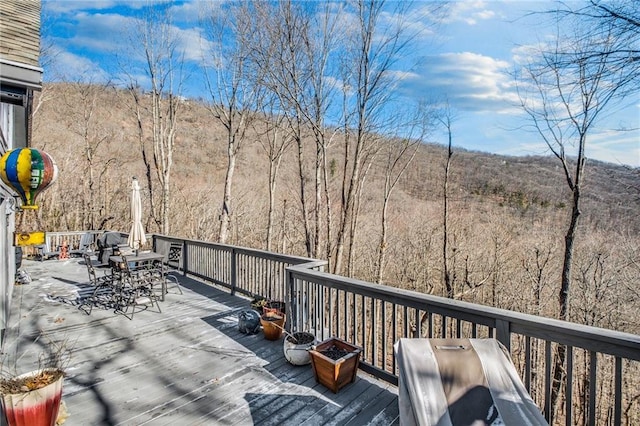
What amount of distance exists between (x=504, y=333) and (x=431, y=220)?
16.8 m

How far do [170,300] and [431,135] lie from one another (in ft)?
40.9

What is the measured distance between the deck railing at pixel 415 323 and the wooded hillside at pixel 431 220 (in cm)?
272

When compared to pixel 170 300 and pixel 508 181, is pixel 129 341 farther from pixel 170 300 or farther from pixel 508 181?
pixel 508 181

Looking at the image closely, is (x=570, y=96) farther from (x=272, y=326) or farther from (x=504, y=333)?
(x=272, y=326)

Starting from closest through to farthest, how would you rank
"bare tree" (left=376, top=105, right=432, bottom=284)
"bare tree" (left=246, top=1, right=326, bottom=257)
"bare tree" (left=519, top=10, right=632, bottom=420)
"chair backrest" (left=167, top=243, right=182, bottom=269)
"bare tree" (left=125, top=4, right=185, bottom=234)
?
"bare tree" (left=519, top=10, right=632, bottom=420)
"chair backrest" (left=167, top=243, right=182, bottom=269)
"bare tree" (left=246, top=1, right=326, bottom=257)
"bare tree" (left=125, top=4, right=185, bottom=234)
"bare tree" (left=376, top=105, right=432, bottom=284)

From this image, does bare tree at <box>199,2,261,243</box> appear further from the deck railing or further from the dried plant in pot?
the dried plant in pot

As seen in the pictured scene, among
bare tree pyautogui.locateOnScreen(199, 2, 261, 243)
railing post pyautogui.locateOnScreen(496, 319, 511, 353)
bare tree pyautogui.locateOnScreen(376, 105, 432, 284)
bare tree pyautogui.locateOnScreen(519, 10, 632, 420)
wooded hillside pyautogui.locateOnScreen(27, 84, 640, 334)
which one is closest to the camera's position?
railing post pyautogui.locateOnScreen(496, 319, 511, 353)

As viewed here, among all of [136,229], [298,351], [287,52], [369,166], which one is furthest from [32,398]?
[369,166]

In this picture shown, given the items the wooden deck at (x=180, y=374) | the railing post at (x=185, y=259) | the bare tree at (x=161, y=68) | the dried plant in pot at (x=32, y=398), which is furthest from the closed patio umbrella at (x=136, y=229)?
the bare tree at (x=161, y=68)

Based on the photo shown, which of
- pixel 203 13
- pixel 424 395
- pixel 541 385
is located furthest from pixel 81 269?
pixel 541 385

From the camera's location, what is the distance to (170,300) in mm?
5949

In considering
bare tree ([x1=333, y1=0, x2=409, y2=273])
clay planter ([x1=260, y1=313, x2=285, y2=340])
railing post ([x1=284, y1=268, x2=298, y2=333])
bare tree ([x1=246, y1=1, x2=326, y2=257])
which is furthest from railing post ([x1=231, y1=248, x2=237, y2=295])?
bare tree ([x1=246, y1=1, x2=326, y2=257])

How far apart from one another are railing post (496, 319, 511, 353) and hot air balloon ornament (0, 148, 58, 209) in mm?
4551

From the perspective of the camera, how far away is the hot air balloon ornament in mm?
3373
